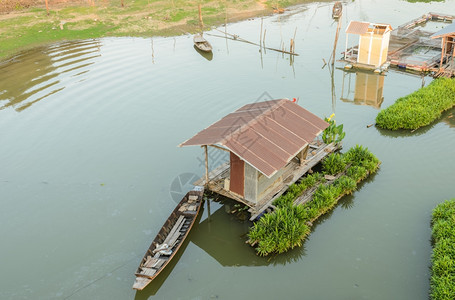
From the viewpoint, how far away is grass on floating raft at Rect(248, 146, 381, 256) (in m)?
16.0

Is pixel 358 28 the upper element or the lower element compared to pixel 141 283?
upper

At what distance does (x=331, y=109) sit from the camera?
2695 cm

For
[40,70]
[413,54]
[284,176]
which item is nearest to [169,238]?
[284,176]

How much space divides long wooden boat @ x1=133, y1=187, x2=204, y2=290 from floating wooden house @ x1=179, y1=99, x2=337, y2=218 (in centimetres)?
130

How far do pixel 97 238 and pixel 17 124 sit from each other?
1392 cm

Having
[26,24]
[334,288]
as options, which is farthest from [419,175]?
[26,24]

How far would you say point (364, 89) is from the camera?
29969 millimetres

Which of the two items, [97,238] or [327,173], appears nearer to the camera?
[97,238]

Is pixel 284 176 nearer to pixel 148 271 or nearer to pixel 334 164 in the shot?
pixel 334 164

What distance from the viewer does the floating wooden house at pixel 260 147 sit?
645 inches

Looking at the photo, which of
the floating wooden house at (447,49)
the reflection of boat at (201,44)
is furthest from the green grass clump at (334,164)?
the reflection of boat at (201,44)

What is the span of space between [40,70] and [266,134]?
26.1 metres

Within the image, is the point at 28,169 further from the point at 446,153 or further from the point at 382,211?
the point at 446,153

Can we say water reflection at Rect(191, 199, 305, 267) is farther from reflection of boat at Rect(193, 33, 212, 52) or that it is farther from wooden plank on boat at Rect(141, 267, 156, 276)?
reflection of boat at Rect(193, 33, 212, 52)
